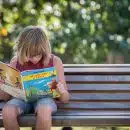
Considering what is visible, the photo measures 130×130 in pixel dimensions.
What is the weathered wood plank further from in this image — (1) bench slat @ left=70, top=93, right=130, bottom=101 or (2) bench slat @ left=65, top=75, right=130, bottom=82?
(2) bench slat @ left=65, top=75, right=130, bottom=82

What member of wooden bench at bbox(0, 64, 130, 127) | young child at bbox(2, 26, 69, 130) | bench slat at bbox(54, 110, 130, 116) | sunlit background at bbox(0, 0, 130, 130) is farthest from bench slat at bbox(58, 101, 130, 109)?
sunlit background at bbox(0, 0, 130, 130)

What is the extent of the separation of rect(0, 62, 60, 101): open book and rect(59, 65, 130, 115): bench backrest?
36cm

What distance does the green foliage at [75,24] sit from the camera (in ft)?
29.1

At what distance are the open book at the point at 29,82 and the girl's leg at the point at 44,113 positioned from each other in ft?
0.28

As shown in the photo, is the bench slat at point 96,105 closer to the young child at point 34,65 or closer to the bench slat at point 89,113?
the bench slat at point 89,113

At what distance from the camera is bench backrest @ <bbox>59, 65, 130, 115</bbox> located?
15.5 feet

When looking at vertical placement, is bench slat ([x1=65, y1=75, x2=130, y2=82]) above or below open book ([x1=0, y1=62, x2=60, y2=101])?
above

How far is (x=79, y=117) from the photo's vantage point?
430 centimetres

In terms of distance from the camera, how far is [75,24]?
9.10 meters

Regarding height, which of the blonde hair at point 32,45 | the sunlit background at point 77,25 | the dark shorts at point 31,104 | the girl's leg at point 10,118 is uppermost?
the sunlit background at point 77,25

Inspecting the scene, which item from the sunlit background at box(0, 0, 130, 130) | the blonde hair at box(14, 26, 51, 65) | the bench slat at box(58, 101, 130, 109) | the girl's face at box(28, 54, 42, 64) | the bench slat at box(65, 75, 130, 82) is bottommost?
the bench slat at box(58, 101, 130, 109)

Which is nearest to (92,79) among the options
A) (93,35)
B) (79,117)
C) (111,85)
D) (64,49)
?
(111,85)

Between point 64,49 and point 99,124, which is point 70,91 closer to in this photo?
point 99,124

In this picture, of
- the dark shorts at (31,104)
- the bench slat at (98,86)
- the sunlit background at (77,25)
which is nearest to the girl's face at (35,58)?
the dark shorts at (31,104)
